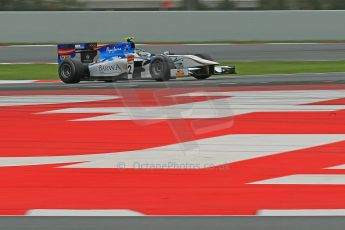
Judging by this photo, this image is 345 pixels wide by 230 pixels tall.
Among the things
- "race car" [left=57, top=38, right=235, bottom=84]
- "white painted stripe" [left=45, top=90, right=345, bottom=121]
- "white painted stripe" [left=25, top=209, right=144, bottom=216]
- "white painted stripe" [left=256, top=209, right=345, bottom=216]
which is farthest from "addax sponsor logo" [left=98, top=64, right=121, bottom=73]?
"white painted stripe" [left=256, top=209, right=345, bottom=216]

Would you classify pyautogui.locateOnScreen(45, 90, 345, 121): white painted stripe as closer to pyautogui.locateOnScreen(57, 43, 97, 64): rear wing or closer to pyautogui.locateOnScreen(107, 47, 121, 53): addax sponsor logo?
pyautogui.locateOnScreen(107, 47, 121, 53): addax sponsor logo

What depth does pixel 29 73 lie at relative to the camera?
58.8ft

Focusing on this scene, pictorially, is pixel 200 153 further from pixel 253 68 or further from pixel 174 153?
pixel 253 68

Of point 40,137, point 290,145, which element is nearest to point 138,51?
point 40,137

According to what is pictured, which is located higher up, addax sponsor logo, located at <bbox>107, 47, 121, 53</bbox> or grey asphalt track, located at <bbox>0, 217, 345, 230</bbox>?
addax sponsor logo, located at <bbox>107, 47, 121, 53</bbox>

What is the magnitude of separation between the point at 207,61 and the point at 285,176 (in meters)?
8.48

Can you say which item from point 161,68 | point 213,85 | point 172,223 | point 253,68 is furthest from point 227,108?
point 253,68

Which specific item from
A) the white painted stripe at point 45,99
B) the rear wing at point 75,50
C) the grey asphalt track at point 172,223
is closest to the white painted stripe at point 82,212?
the grey asphalt track at point 172,223

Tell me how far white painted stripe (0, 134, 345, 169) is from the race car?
6133 millimetres

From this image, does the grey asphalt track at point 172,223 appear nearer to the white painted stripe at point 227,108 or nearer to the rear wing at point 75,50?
the white painted stripe at point 227,108

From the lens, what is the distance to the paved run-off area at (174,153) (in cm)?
536

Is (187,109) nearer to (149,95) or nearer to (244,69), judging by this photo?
(149,95)

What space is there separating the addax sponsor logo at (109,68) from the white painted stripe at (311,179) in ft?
28.6

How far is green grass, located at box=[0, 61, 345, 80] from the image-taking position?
1712cm
